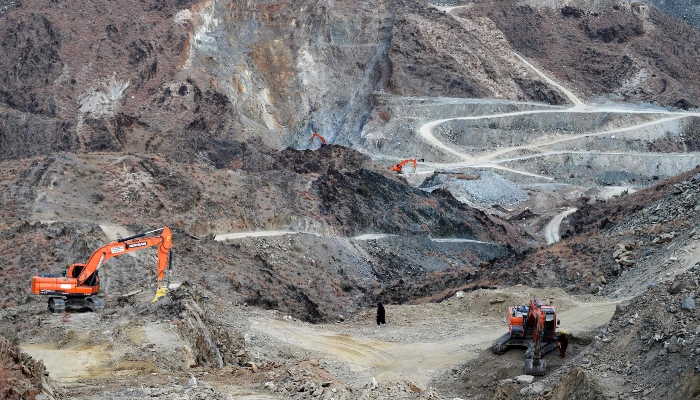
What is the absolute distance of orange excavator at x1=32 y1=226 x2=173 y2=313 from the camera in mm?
24312

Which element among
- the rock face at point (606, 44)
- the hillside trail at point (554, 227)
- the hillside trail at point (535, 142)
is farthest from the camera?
the rock face at point (606, 44)

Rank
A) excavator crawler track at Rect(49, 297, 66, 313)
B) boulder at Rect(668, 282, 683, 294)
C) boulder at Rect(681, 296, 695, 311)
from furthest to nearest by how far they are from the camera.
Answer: excavator crawler track at Rect(49, 297, 66, 313) → boulder at Rect(668, 282, 683, 294) → boulder at Rect(681, 296, 695, 311)

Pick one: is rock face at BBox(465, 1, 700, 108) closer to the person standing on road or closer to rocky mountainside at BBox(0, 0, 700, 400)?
rocky mountainside at BBox(0, 0, 700, 400)

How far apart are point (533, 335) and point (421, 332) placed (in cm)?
589

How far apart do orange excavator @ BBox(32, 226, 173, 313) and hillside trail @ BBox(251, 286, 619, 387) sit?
3767mm

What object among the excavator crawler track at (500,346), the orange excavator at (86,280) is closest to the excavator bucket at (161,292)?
the orange excavator at (86,280)

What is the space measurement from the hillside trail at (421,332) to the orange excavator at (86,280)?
A: 12.4 ft

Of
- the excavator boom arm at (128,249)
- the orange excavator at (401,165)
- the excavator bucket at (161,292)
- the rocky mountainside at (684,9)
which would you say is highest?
the rocky mountainside at (684,9)

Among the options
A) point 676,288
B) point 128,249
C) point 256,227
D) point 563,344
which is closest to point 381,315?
point 128,249

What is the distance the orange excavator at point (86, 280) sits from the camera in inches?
957

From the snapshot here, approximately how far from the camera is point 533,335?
70.0 ft

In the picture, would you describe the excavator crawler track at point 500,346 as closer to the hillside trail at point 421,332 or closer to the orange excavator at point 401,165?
the hillside trail at point 421,332

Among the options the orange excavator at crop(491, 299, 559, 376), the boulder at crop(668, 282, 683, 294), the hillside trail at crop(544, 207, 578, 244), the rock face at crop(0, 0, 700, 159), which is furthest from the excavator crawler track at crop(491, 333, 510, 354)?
the rock face at crop(0, 0, 700, 159)

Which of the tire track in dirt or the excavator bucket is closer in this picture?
the tire track in dirt
